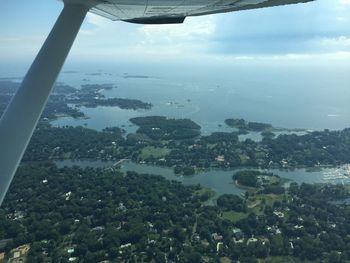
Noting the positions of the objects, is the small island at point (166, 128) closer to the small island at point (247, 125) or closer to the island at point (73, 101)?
the small island at point (247, 125)

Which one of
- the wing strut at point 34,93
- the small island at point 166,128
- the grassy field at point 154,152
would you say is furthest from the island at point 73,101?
the wing strut at point 34,93

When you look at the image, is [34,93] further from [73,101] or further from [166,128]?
[73,101]

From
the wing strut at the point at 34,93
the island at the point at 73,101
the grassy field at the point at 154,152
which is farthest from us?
the island at the point at 73,101

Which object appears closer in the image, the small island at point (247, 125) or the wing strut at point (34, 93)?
the wing strut at point (34, 93)

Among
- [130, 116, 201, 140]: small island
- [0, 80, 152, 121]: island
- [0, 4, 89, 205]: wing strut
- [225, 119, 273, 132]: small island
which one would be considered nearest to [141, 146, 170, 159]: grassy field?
[130, 116, 201, 140]: small island

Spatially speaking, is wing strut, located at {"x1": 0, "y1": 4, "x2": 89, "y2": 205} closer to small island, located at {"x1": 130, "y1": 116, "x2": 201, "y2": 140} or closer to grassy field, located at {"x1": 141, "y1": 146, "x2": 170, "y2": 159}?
grassy field, located at {"x1": 141, "y1": 146, "x2": 170, "y2": 159}

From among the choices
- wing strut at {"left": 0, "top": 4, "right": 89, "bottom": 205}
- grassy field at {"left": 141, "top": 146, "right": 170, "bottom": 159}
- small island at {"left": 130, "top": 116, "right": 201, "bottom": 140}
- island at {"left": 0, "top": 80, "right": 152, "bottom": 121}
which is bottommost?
grassy field at {"left": 141, "top": 146, "right": 170, "bottom": 159}

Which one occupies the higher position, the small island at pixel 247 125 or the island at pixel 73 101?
the island at pixel 73 101
